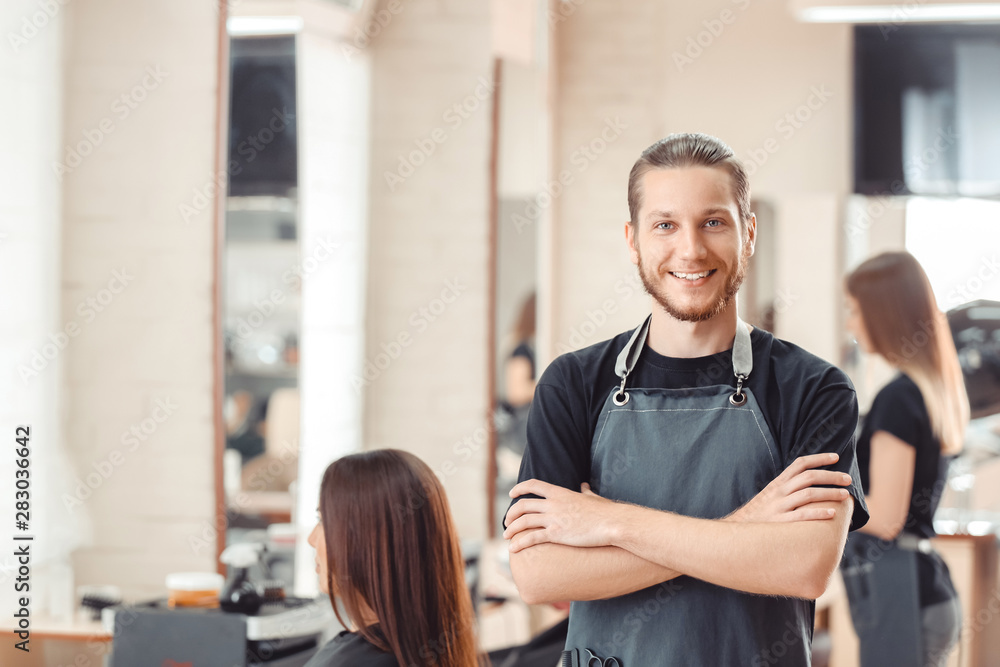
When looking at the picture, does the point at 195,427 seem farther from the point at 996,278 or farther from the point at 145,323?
the point at 996,278

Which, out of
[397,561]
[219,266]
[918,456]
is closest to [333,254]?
[219,266]

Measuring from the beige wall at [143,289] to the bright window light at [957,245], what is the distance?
294cm

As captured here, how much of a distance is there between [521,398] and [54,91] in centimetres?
200

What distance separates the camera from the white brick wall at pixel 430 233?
3.26 meters

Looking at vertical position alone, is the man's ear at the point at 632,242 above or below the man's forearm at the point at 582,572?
above

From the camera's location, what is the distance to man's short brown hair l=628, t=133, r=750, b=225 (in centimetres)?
134

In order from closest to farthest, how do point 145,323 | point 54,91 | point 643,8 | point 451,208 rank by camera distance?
point 54,91
point 145,323
point 451,208
point 643,8

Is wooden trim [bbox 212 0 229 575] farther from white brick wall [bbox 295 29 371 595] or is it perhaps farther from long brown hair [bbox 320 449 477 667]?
long brown hair [bbox 320 449 477 667]

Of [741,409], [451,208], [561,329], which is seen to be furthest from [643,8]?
[741,409]

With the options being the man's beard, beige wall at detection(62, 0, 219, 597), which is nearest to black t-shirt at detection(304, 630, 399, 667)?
the man's beard

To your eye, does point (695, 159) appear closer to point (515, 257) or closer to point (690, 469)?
point (690, 469)

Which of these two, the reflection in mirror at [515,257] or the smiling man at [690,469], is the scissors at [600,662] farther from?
the reflection in mirror at [515,257]

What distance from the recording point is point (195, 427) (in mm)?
2695

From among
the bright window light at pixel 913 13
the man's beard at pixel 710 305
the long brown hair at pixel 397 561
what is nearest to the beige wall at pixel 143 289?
the long brown hair at pixel 397 561
